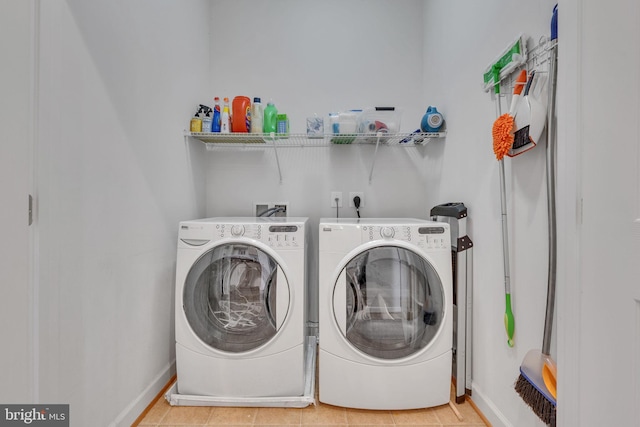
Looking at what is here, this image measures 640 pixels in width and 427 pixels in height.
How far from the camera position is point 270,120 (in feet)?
5.91

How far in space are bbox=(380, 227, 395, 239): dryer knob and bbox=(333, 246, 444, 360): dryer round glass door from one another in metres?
0.06

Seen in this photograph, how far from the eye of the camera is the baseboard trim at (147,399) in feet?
3.94

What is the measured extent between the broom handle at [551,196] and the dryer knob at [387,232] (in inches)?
23.7

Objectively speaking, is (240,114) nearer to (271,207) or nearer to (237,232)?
(271,207)

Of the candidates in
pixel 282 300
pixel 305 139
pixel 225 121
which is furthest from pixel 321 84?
pixel 282 300

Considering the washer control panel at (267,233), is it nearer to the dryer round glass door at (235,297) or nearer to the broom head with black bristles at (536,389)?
the dryer round glass door at (235,297)

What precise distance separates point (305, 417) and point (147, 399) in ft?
2.57

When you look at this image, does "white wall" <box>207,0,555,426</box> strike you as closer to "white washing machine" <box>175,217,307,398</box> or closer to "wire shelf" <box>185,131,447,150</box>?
"wire shelf" <box>185,131,447,150</box>

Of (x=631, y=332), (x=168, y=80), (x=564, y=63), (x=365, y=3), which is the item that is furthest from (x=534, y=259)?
(x=365, y=3)

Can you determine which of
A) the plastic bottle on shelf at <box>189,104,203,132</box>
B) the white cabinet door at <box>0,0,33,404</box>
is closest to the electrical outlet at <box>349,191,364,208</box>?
the plastic bottle on shelf at <box>189,104,203,132</box>

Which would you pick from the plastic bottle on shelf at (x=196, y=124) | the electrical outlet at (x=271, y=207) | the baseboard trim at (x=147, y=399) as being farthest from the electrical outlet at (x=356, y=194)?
the baseboard trim at (x=147, y=399)

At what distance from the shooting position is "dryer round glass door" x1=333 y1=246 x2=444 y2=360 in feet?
4.38

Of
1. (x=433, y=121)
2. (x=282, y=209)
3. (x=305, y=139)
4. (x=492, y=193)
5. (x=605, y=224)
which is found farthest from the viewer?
(x=282, y=209)

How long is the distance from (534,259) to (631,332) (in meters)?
0.37
